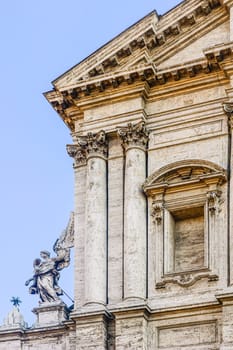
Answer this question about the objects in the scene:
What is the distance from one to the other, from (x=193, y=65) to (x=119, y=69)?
1.93 m

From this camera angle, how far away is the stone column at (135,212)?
29.0 meters

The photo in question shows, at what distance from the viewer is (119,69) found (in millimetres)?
31531

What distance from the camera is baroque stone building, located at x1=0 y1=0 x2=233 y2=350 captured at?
28.4 metres

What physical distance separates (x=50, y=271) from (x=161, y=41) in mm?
6286

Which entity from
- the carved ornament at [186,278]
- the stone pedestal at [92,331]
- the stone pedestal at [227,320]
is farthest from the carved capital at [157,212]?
the stone pedestal at [227,320]

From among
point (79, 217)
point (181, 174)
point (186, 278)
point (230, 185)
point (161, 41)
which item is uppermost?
point (161, 41)

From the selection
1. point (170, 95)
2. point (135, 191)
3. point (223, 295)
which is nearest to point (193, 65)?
point (170, 95)

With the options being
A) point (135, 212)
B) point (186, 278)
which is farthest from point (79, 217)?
point (186, 278)

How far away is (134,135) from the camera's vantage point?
3062 centimetres

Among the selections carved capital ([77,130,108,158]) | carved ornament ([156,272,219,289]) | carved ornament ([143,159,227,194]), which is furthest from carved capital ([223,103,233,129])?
carved ornament ([156,272,219,289])

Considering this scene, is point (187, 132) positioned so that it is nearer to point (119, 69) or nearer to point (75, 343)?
point (119, 69)

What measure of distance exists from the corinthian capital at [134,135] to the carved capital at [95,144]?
49 cm

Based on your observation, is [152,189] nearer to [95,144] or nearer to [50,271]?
[95,144]

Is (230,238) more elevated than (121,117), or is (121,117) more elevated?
(121,117)
